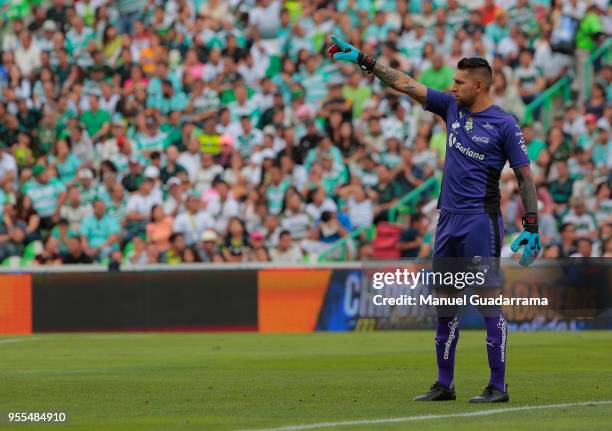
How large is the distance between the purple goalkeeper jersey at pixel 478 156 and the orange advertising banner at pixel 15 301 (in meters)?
12.8

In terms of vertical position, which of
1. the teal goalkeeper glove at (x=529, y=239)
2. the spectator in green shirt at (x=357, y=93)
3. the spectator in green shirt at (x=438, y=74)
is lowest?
the teal goalkeeper glove at (x=529, y=239)

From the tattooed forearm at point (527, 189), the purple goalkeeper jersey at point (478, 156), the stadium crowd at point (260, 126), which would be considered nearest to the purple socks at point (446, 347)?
the purple goalkeeper jersey at point (478, 156)

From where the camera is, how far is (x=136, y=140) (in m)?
26.7

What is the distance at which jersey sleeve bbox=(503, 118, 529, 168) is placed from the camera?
10.1 meters

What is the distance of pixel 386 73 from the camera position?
1077cm

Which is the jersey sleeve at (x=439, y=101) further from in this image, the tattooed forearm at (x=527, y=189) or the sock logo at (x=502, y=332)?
the sock logo at (x=502, y=332)

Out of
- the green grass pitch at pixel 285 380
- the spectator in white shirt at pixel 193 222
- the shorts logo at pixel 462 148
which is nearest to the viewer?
the green grass pitch at pixel 285 380

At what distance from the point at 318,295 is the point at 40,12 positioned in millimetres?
11308

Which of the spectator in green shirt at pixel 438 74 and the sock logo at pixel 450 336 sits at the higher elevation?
the spectator in green shirt at pixel 438 74

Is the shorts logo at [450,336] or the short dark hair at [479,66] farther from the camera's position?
the shorts logo at [450,336]

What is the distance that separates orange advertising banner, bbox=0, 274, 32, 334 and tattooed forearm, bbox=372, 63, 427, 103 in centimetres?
1241

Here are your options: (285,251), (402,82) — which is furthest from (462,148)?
(285,251)

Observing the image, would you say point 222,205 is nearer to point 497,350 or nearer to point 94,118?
point 94,118

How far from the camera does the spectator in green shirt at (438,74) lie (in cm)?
2503
